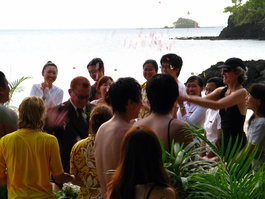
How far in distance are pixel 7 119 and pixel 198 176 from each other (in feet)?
7.75

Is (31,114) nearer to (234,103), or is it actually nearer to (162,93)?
(162,93)

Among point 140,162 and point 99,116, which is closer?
point 140,162

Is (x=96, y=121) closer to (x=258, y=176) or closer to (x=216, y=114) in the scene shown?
(x=258, y=176)

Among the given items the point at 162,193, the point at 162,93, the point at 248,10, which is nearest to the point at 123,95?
the point at 162,93

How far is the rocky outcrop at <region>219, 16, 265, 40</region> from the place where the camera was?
86113mm

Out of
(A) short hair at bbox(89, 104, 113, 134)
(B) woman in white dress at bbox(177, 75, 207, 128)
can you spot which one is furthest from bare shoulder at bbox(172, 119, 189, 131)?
(B) woman in white dress at bbox(177, 75, 207, 128)

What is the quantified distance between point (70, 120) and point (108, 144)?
5.49 feet

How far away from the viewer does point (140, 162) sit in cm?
294

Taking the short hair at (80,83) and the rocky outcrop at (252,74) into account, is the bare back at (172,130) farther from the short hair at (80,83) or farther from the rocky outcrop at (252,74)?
the rocky outcrop at (252,74)

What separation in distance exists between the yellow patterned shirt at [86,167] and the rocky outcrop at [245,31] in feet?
269

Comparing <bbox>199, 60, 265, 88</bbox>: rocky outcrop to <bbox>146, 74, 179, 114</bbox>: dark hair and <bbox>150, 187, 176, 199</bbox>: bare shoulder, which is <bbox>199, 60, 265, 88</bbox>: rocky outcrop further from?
<bbox>150, 187, 176, 199</bbox>: bare shoulder

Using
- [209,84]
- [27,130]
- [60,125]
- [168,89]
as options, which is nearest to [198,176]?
[168,89]

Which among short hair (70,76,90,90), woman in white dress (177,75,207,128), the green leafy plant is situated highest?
short hair (70,76,90,90)

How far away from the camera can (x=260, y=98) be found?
193 inches
